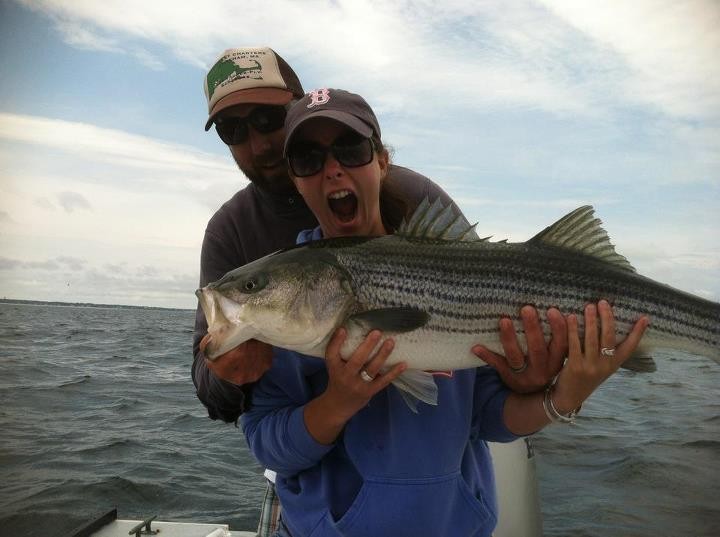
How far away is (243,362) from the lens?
131 inches

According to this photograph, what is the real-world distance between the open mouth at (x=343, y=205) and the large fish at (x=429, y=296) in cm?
28

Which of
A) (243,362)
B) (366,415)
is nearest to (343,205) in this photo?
(243,362)

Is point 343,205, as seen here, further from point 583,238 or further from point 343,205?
point 583,238

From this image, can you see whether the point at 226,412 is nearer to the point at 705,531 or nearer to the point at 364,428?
the point at 364,428

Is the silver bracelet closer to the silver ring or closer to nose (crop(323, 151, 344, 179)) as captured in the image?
the silver ring

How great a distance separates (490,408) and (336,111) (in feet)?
6.87

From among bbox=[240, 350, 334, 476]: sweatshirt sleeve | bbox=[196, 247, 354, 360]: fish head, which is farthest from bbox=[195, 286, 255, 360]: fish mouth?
bbox=[240, 350, 334, 476]: sweatshirt sleeve

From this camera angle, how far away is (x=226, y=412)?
12.0 ft

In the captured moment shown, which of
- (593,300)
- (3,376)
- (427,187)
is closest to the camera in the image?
(593,300)

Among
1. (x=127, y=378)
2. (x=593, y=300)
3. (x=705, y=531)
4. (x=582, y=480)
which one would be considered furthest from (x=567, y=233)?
(x=127, y=378)

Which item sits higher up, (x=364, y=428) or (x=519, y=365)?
(x=519, y=365)

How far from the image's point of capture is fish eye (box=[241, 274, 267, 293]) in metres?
3.38

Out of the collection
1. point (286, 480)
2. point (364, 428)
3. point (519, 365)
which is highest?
point (519, 365)

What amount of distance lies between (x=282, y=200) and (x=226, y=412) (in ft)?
7.49
